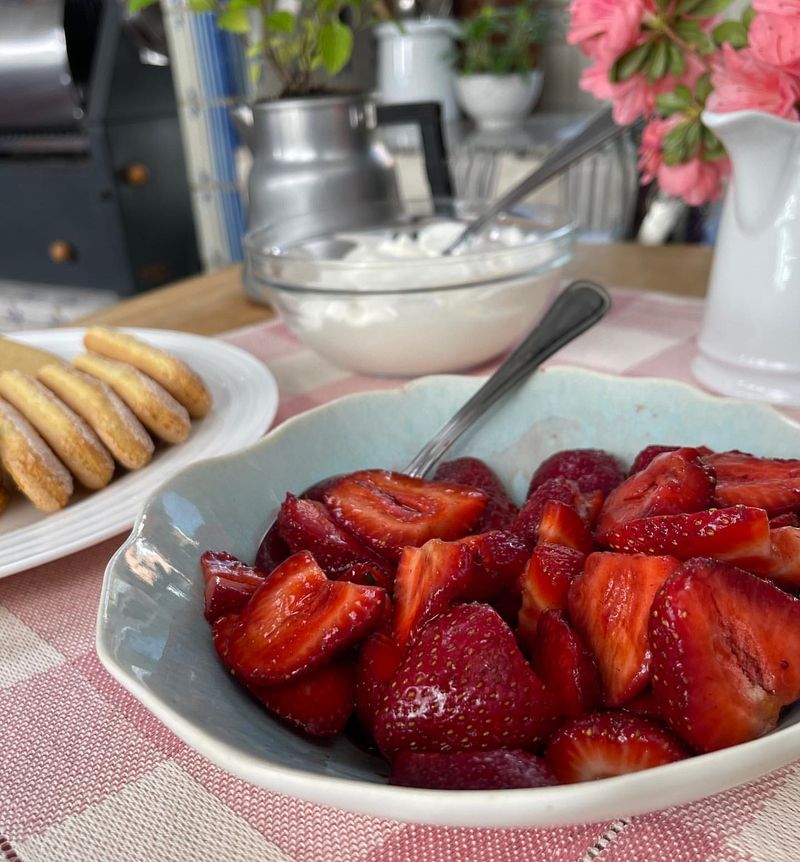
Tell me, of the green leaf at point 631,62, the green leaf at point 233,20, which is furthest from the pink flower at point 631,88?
the green leaf at point 233,20

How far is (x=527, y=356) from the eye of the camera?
0.61m

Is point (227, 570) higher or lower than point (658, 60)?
lower

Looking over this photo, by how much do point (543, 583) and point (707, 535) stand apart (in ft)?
0.25

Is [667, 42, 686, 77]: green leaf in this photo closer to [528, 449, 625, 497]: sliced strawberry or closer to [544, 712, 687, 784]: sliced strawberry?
[528, 449, 625, 497]: sliced strawberry

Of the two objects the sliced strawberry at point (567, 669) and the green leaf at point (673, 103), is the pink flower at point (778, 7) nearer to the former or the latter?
the green leaf at point (673, 103)

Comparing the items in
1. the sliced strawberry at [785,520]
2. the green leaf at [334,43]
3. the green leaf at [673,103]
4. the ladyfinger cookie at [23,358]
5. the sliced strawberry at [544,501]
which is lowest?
the ladyfinger cookie at [23,358]

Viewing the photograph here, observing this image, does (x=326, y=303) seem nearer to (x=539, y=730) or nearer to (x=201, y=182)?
(x=539, y=730)

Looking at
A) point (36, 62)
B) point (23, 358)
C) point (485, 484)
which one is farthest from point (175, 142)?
point (485, 484)

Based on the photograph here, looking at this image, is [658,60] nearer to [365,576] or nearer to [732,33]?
[732,33]

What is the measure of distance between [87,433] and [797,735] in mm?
495

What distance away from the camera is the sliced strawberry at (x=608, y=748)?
0.29 m

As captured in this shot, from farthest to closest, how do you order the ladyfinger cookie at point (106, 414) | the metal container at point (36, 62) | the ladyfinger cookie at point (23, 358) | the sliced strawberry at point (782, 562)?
the metal container at point (36, 62) < the ladyfinger cookie at point (23, 358) < the ladyfinger cookie at point (106, 414) < the sliced strawberry at point (782, 562)

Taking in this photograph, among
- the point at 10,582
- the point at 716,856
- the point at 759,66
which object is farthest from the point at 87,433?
the point at 759,66

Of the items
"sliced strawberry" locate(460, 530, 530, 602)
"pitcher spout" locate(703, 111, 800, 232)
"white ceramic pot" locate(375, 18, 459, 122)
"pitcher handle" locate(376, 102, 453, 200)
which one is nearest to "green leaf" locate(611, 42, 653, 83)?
"pitcher spout" locate(703, 111, 800, 232)
